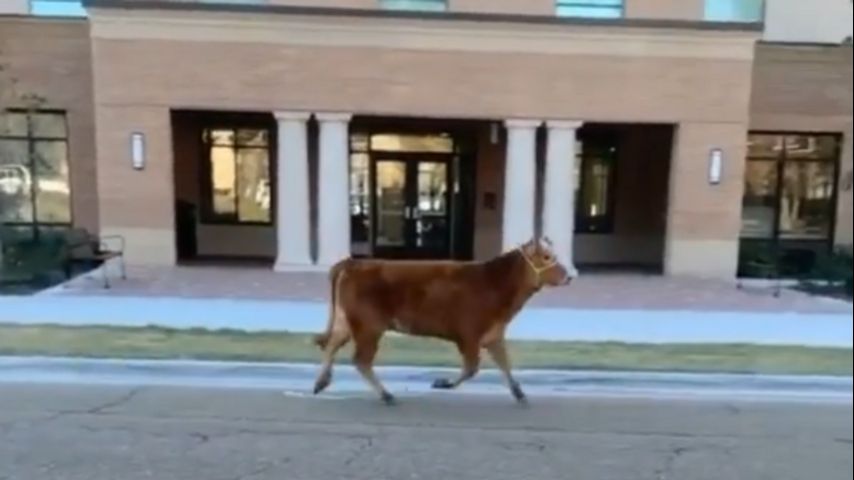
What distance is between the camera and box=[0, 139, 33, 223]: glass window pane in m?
1.71

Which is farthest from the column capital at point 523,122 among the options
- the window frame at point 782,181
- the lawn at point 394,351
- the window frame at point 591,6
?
the window frame at point 591,6

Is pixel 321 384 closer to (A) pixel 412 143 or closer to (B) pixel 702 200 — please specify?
(A) pixel 412 143

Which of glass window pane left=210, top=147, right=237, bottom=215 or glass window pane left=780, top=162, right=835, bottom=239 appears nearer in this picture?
glass window pane left=780, top=162, right=835, bottom=239

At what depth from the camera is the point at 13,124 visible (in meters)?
1.76

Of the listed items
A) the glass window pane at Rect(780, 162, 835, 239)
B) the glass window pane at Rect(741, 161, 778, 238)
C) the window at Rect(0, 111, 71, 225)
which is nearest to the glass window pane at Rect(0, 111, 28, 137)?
the window at Rect(0, 111, 71, 225)

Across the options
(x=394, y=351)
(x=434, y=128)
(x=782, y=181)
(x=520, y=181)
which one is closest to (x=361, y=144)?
(x=434, y=128)

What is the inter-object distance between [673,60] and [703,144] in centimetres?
91

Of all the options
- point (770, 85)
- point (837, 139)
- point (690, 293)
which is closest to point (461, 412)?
point (690, 293)

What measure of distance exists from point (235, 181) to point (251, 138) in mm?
1317

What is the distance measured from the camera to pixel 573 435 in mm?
3336

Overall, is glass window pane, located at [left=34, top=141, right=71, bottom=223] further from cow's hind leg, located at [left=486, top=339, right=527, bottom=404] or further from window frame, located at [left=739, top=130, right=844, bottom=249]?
cow's hind leg, located at [left=486, top=339, right=527, bottom=404]

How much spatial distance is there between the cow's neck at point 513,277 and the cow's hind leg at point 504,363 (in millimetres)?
225

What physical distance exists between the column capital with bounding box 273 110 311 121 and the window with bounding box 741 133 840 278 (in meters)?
5.41

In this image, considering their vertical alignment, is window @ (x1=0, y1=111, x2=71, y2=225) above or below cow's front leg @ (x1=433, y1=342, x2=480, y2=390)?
above
